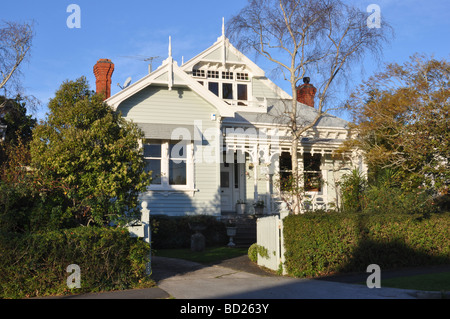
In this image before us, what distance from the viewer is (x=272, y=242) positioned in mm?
12781

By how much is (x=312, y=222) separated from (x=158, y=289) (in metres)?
4.13

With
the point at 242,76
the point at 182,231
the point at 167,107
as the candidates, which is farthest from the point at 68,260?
the point at 242,76

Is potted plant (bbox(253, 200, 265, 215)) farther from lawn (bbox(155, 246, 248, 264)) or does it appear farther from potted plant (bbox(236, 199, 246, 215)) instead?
lawn (bbox(155, 246, 248, 264))

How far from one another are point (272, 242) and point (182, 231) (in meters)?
6.08

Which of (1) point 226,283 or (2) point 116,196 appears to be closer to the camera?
(1) point 226,283

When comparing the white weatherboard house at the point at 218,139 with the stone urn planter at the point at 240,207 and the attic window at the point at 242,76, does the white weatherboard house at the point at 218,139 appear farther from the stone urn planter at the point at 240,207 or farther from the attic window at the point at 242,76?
the stone urn planter at the point at 240,207

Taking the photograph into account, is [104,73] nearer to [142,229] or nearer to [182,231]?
[182,231]

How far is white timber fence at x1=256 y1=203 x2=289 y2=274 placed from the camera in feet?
40.8

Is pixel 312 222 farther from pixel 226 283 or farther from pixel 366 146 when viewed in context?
pixel 366 146

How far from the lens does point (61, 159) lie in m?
10.9

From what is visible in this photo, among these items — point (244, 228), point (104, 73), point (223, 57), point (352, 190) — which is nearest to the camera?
point (352, 190)

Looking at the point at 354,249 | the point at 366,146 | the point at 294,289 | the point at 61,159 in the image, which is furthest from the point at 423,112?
the point at 61,159

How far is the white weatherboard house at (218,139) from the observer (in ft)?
63.0

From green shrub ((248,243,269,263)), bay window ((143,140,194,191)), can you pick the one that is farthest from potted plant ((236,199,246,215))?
green shrub ((248,243,269,263))
